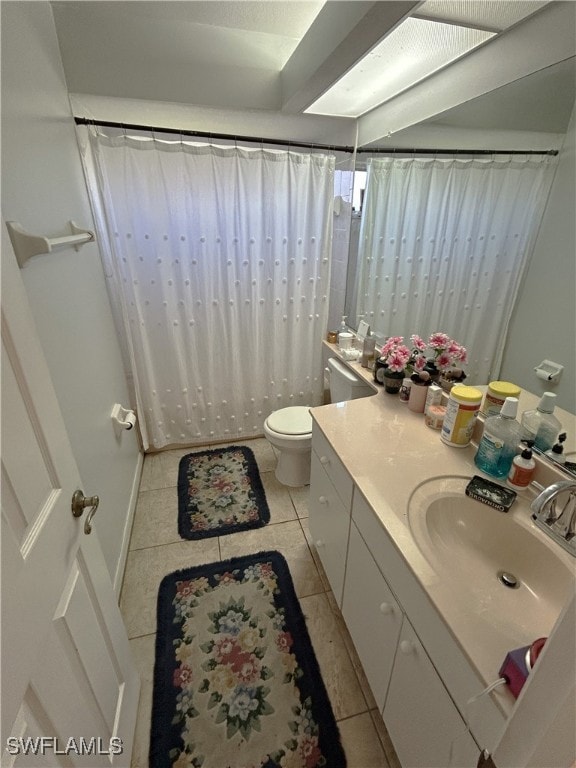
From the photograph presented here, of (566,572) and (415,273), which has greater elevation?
(415,273)

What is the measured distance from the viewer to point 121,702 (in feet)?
3.53

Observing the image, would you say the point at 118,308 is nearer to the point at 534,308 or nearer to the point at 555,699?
the point at 534,308

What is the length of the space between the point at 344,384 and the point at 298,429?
1.32 feet

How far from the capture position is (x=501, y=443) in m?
1.05

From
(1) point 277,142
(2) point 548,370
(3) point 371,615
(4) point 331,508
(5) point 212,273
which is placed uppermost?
(1) point 277,142

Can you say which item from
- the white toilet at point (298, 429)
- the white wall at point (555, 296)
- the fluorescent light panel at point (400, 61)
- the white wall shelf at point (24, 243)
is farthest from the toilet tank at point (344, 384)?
the white wall shelf at point (24, 243)

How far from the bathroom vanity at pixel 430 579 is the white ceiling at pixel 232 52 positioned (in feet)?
3.86

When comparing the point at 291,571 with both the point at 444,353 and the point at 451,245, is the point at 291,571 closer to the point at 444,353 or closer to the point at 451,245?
the point at 444,353

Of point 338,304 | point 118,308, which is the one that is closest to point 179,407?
point 118,308

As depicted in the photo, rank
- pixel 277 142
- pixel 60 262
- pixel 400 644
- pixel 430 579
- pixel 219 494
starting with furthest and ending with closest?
pixel 219 494, pixel 277 142, pixel 60 262, pixel 400 644, pixel 430 579

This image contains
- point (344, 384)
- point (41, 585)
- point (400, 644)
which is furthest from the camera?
point (344, 384)

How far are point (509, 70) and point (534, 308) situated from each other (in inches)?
33.3

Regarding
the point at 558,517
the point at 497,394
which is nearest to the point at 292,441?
the point at 497,394

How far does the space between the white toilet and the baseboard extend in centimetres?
92
